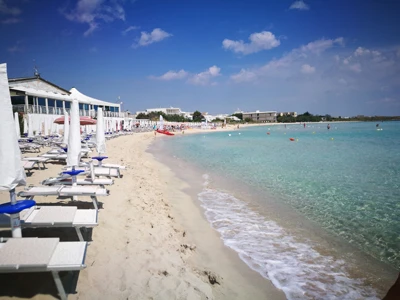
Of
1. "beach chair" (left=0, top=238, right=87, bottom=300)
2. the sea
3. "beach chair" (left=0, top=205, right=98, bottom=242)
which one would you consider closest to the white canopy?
the sea

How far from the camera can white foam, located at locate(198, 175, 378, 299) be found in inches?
150

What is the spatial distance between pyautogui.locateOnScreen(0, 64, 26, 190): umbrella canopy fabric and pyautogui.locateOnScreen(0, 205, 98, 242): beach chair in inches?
29.2

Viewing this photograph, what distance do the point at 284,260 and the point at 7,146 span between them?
4821mm

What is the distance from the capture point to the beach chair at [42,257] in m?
2.47

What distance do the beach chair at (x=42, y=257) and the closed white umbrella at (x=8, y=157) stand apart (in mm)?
414

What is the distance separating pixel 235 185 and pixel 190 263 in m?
6.27

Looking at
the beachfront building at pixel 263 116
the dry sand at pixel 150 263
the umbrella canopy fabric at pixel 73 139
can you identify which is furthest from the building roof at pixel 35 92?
the beachfront building at pixel 263 116

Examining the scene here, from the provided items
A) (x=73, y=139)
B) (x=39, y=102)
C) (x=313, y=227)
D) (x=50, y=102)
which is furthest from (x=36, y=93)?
(x=313, y=227)

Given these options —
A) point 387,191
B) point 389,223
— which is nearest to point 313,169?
point 387,191

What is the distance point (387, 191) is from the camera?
9.33 meters

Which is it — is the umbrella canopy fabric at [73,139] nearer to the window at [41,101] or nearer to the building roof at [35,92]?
the building roof at [35,92]

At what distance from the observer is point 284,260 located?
4.58 m

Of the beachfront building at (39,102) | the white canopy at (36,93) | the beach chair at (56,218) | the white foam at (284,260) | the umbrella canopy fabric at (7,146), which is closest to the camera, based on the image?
the umbrella canopy fabric at (7,146)

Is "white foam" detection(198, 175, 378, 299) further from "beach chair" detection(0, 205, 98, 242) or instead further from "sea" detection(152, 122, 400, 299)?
"beach chair" detection(0, 205, 98, 242)
